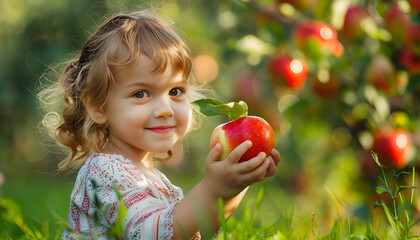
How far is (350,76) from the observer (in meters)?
1.75

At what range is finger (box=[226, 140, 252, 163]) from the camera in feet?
3.23

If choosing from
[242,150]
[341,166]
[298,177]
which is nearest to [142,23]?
[242,150]

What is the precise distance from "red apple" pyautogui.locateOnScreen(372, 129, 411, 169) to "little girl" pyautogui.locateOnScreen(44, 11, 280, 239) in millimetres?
666

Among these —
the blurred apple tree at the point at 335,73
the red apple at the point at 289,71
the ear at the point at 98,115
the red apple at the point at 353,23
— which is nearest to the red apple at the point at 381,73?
the blurred apple tree at the point at 335,73

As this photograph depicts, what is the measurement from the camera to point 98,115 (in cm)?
123

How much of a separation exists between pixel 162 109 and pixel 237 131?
208 mm

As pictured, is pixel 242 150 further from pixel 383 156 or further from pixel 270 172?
pixel 383 156

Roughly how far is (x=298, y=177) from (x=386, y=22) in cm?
152

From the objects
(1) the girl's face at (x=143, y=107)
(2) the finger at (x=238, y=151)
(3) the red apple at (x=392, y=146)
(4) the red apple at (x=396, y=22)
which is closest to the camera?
(2) the finger at (x=238, y=151)

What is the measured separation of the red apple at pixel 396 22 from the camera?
1.55m

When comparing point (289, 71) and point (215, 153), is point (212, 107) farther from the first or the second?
point (289, 71)

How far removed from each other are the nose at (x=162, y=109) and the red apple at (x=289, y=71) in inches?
27.4

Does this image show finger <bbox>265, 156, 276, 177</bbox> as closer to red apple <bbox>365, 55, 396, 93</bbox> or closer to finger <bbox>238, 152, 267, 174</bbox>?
finger <bbox>238, 152, 267, 174</bbox>

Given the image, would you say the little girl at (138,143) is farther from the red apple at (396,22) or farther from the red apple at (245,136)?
the red apple at (396,22)
